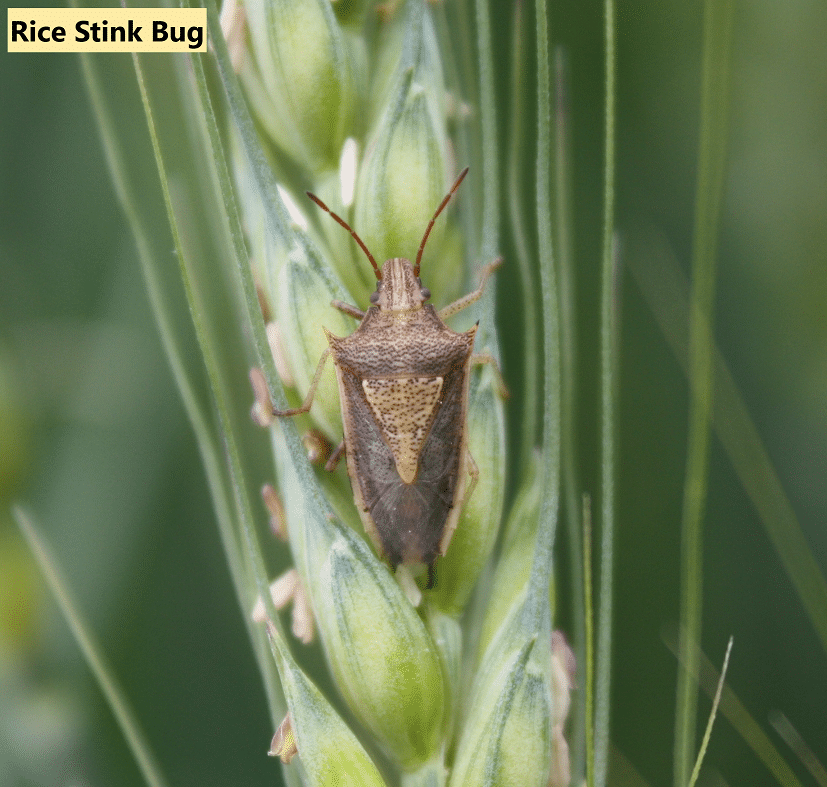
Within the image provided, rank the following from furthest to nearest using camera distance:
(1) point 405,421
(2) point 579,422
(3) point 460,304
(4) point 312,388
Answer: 1. (2) point 579,422
2. (1) point 405,421
3. (3) point 460,304
4. (4) point 312,388

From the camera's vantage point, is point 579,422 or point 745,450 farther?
point 579,422

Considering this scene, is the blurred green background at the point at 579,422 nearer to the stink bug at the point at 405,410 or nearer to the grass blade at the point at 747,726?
the grass blade at the point at 747,726

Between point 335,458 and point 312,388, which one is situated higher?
point 312,388

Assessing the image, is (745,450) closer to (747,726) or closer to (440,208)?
(747,726)

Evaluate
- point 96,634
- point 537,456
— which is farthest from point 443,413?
point 96,634

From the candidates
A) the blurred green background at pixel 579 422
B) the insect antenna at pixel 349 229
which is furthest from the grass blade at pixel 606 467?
the blurred green background at pixel 579 422

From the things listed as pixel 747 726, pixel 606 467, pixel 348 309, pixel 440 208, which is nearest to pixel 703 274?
pixel 606 467

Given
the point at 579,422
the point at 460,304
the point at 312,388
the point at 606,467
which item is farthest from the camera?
the point at 579,422

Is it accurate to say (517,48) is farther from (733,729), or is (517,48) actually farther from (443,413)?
(733,729)
